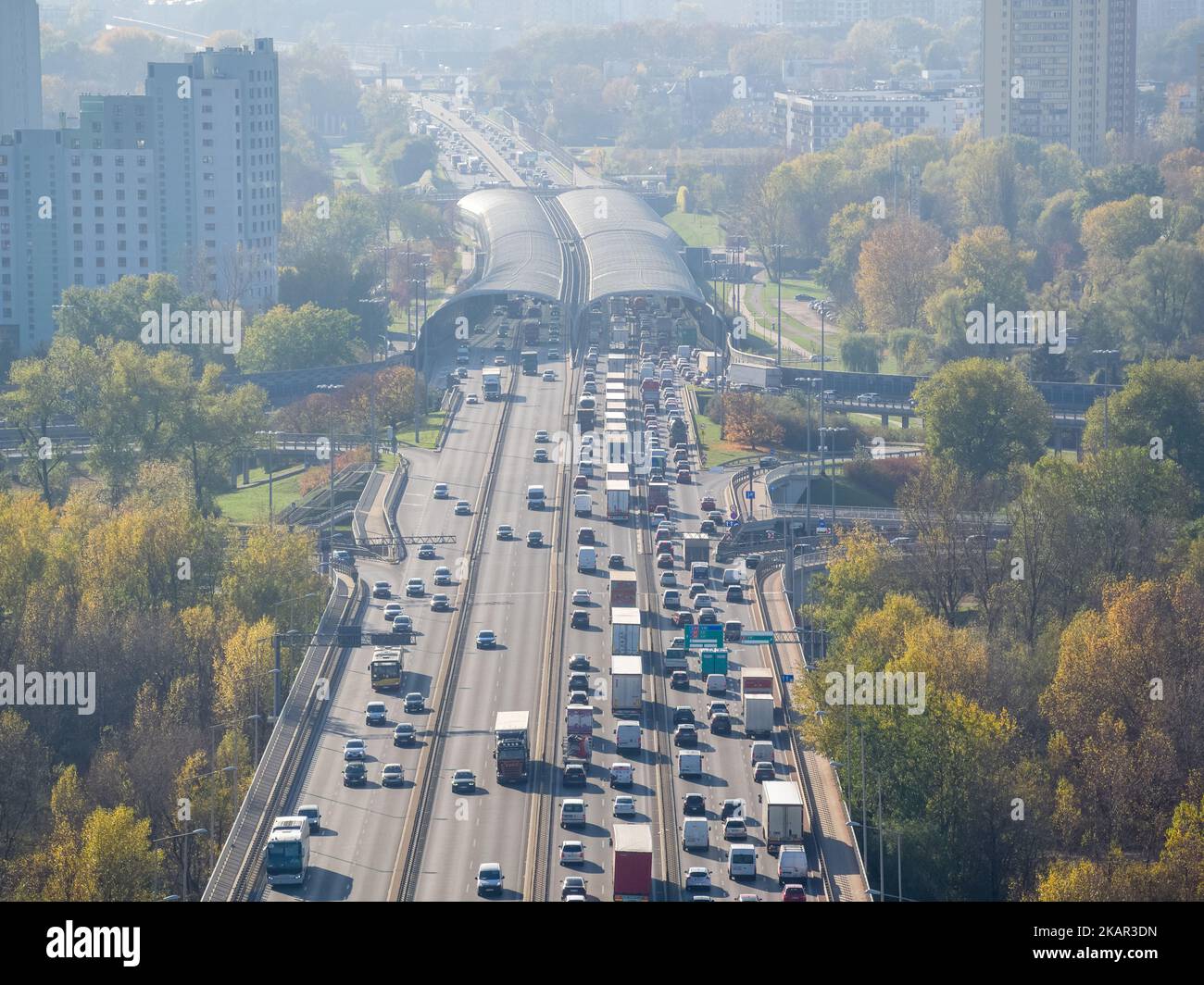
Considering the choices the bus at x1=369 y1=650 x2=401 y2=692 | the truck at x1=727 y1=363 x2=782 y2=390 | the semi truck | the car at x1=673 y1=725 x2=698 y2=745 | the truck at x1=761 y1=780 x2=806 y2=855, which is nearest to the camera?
A: the truck at x1=761 y1=780 x2=806 y2=855

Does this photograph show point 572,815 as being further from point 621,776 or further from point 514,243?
point 514,243

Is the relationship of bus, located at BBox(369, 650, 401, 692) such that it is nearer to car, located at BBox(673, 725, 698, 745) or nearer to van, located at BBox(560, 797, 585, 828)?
car, located at BBox(673, 725, 698, 745)

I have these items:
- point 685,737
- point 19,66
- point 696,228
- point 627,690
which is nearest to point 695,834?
point 685,737

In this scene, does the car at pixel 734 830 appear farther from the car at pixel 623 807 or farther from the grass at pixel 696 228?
the grass at pixel 696 228

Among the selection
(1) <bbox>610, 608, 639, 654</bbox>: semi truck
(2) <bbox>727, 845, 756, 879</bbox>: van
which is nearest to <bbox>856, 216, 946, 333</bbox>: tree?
(1) <bbox>610, 608, 639, 654</bbox>: semi truck

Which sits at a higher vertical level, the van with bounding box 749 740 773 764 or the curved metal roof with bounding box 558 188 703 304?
the curved metal roof with bounding box 558 188 703 304
